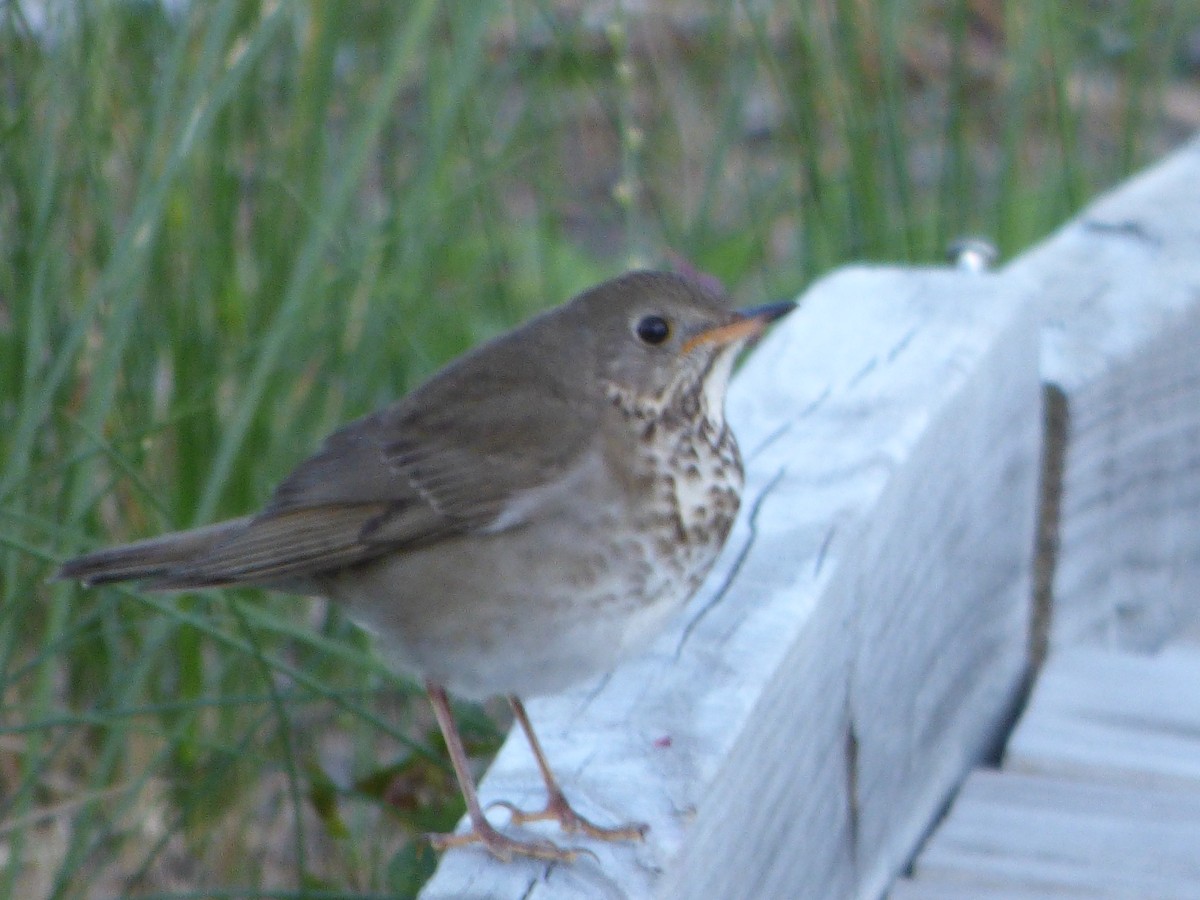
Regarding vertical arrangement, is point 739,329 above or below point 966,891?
above

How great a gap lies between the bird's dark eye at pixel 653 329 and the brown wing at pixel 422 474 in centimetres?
13

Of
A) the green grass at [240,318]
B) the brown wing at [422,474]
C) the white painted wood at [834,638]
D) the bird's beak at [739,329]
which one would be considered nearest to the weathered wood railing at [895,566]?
the white painted wood at [834,638]

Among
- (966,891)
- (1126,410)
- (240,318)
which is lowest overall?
(966,891)

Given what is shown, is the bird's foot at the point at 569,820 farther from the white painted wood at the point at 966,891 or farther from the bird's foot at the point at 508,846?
the white painted wood at the point at 966,891

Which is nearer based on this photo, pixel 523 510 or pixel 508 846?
pixel 508 846

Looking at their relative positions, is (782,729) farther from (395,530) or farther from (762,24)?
(762,24)

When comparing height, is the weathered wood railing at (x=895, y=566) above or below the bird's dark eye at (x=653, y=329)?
below

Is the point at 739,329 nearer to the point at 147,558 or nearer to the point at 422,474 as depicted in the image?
the point at 422,474

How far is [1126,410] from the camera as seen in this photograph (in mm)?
3031

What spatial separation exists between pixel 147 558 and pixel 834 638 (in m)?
0.81

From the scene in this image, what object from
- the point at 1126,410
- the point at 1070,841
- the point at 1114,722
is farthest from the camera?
the point at 1126,410

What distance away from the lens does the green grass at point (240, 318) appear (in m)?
2.65

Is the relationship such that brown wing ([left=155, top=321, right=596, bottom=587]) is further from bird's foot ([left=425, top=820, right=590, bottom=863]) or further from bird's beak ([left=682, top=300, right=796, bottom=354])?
bird's foot ([left=425, top=820, right=590, bottom=863])

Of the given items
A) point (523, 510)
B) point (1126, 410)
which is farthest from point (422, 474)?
point (1126, 410)
